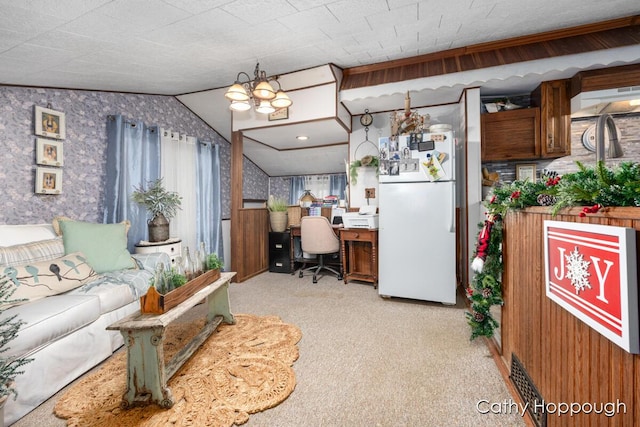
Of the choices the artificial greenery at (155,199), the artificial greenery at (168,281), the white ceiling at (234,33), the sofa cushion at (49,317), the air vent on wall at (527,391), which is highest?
the white ceiling at (234,33)

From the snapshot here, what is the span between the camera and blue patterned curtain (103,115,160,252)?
287 cm

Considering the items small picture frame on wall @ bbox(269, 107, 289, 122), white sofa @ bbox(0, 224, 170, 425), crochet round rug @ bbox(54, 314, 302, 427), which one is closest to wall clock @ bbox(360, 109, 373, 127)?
small picture frame on wall @ bbox(269, 107, 289, 122)

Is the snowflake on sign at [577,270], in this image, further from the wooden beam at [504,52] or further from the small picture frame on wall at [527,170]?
the small picture frame on wall at [527,170]

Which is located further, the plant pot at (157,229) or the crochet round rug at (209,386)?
the plant pot at (157,229)

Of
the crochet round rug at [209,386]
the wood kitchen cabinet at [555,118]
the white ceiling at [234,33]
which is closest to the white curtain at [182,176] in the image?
the white ceiling at [234,33]

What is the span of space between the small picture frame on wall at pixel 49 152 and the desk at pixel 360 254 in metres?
2.99

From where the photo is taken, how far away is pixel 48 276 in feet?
5.93

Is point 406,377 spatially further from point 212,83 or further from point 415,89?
point 212,83

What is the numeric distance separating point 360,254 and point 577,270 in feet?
9.22

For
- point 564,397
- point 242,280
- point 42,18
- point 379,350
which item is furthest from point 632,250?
point 242,280

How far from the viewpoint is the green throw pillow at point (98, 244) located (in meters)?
2.24

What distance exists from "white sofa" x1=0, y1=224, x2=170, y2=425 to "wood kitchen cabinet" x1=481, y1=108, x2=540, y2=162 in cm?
368

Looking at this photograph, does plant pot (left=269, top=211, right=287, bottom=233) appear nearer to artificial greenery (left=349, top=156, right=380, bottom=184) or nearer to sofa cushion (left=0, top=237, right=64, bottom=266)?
artificial greenery (left=349, top=156, right=380, bottom=184)

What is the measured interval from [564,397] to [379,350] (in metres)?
1.08
